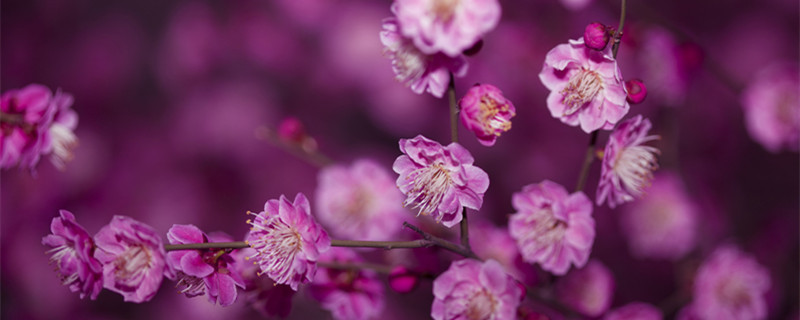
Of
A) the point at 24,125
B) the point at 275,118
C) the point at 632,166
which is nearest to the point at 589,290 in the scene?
the point at 632,166

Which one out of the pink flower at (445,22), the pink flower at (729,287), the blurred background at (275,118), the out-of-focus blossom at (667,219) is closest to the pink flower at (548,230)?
the pink flower at (445,22)

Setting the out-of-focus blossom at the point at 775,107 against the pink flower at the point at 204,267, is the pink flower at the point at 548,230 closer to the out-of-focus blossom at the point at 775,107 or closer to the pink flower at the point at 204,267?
the pink flower at the point at 204,267

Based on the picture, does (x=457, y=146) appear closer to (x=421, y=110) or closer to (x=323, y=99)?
(x=421, y=110)

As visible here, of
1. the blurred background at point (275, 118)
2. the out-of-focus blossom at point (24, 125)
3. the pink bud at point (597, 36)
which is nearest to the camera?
the pink bud at point (597, 36)

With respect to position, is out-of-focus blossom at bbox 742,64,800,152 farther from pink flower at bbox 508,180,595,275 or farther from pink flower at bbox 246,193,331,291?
pink flower at bbox 246,193,331,291

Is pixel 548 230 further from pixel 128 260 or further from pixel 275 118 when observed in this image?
pixel 275 118
